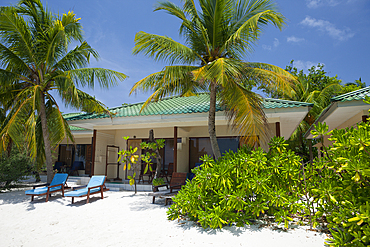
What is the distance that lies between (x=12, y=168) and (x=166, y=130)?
22.5 ft

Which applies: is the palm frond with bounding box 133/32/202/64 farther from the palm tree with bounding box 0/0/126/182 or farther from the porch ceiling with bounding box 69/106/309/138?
the palm tree with bounding box 0/0/126/182

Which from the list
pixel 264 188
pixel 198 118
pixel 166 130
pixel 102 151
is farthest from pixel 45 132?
pixel 264 188

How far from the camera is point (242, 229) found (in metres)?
4.35

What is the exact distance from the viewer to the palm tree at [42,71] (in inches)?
334

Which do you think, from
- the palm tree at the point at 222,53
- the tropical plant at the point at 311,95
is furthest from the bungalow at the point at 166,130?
the tropical plant at the point at 311,95

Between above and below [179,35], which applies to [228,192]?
below

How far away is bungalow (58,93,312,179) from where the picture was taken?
919 centimetres

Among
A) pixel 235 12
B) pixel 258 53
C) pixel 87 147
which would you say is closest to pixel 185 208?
pixel 258 53

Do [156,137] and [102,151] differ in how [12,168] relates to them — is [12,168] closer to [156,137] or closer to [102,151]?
[102,151]

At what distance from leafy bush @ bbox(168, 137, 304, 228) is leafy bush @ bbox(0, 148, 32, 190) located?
318 inches

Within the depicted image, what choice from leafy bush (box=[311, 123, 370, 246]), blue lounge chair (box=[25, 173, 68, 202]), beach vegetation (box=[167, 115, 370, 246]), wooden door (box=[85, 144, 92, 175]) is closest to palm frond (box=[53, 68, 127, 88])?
blue lounge chair (box=[25, 173, 68, 202])

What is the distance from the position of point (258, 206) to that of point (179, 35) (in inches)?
212

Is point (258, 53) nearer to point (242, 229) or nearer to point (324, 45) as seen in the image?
point (242, 229)

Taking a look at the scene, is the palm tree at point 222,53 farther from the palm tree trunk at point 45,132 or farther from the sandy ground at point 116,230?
the palm tree trunk at point 45,132
